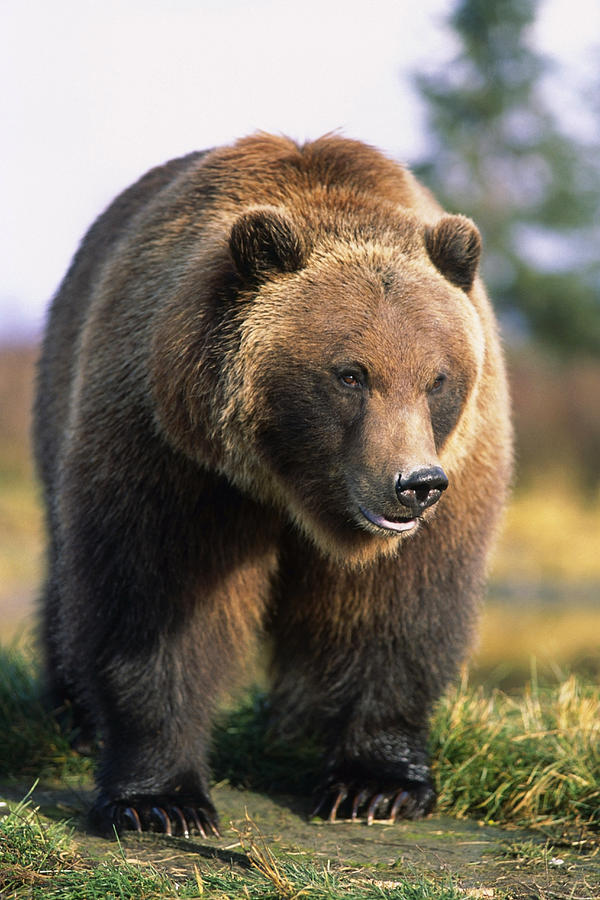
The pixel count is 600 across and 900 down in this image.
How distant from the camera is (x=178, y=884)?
417 cm

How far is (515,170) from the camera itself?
3281 cm

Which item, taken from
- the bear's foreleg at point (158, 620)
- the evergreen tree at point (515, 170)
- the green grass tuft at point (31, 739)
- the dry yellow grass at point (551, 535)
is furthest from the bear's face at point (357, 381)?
the evergreen tree at point (515, 170)

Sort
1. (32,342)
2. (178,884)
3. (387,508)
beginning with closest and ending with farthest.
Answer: (178,884) → (387,508) → (32,342)

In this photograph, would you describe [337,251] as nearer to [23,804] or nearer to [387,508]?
[387,508]

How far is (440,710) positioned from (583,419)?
21.6 metres

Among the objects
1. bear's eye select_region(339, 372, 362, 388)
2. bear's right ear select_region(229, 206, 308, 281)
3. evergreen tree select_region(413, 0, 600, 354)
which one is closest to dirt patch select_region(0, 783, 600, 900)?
bear's eye select_region(339, 372, 362, 388)

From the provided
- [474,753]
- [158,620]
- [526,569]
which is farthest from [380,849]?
[526,569]

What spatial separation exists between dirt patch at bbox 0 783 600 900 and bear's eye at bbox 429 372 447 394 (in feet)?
6.23

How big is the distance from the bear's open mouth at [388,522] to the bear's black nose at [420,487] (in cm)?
14

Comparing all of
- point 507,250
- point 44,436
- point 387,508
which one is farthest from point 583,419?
point 387,508

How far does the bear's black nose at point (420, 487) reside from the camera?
4.39 metres

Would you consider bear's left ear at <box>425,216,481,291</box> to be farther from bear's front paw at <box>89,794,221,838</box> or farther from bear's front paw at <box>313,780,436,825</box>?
bear's front paw at <box>89,794,221,838</box>

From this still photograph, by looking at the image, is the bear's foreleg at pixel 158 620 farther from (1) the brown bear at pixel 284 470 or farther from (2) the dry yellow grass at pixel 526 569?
(2) the dry yellow grass at pixel 526 569

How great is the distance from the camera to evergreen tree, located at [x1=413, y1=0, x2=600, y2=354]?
105 feet
